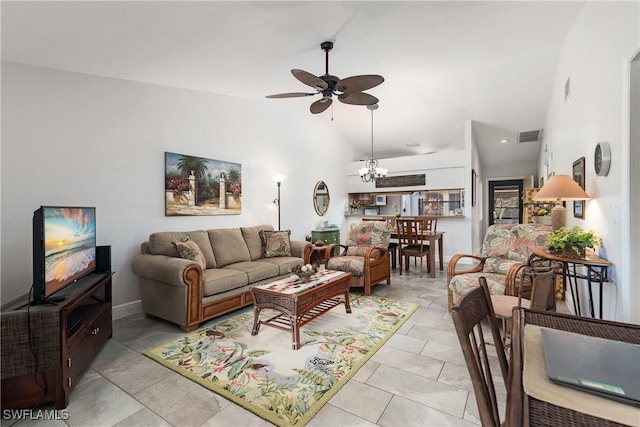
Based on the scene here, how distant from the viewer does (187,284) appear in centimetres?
298

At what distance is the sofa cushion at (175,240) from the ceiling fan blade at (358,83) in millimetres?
2555

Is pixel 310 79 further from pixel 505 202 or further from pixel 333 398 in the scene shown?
pixel 505 202

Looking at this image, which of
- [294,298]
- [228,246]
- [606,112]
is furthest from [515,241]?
[228,246]

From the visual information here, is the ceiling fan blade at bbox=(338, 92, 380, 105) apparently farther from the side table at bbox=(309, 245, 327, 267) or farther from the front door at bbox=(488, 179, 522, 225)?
the front door at bbox=(488, 179, 522, 225)

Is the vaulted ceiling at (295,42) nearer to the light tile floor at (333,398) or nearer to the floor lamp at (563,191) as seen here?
the floor lamp at (563,191)

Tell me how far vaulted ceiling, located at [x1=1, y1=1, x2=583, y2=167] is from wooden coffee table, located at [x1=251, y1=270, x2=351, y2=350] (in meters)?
2.45

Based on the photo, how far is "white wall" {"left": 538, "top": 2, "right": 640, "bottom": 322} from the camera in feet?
6.73

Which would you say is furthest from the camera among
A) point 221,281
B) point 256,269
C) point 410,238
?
point 410,238

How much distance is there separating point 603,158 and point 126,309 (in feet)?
16.2

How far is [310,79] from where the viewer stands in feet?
9.46

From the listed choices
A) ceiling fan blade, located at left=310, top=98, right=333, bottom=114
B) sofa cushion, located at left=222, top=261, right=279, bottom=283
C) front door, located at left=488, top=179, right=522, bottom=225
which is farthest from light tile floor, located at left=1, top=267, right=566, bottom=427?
front door, located at left=488, top=179, right=522, bottom=225

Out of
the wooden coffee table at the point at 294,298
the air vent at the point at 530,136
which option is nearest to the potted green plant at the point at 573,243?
the wooden coffee table at the point at 294,298

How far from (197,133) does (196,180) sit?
68cm

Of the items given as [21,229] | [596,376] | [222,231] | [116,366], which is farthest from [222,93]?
[596,376]
